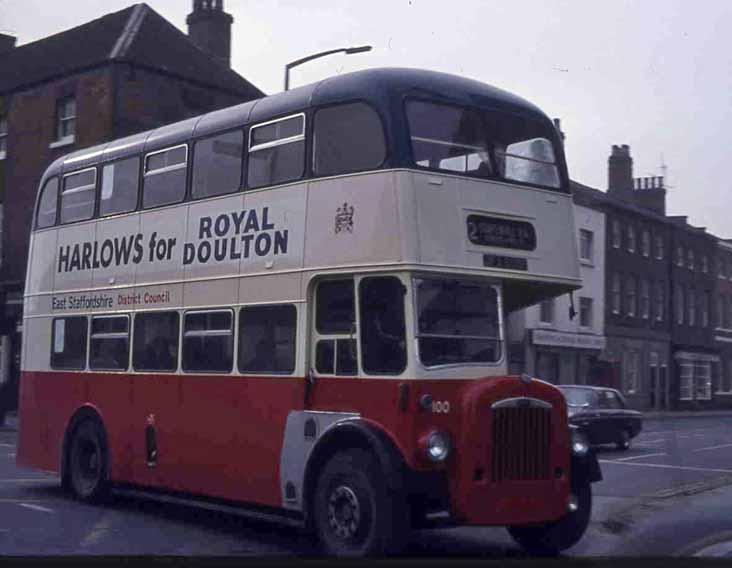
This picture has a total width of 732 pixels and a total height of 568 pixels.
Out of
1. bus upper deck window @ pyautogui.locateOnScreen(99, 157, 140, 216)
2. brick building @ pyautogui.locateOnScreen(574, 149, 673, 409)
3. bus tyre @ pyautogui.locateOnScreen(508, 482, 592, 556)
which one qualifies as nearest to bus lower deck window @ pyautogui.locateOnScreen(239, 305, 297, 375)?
bus tyre @ pyautogui.locateOnScreen(508, 482, 592, 556)

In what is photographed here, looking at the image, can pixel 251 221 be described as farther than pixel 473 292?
Yes

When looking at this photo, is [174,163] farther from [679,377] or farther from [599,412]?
[679,377]

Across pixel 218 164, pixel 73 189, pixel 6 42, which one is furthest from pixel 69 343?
pixel 6 42

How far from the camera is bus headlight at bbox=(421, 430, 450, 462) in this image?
9438mm

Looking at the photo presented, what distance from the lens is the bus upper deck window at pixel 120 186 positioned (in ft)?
45.8

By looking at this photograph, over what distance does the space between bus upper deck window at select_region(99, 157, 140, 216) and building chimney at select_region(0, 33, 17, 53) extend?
31511mm

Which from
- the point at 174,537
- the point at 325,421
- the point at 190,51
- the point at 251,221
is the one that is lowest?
the point at 174,537

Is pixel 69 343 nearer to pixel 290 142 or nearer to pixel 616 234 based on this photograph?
pixel 290 142

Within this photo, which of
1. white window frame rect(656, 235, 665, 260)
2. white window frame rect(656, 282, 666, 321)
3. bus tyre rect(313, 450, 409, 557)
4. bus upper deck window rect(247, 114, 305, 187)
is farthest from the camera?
white window frame rect(656, 282, 666, 321)

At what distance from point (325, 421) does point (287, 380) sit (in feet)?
2.50

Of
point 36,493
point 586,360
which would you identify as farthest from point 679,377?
point 36,493

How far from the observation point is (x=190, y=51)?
38.4 m

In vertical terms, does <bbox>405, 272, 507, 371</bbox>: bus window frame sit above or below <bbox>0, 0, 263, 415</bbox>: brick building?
below

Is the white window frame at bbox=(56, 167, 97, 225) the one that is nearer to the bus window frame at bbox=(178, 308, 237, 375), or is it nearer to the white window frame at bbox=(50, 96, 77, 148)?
the bus window frame at bbox=(178, 308, 237, 375)
